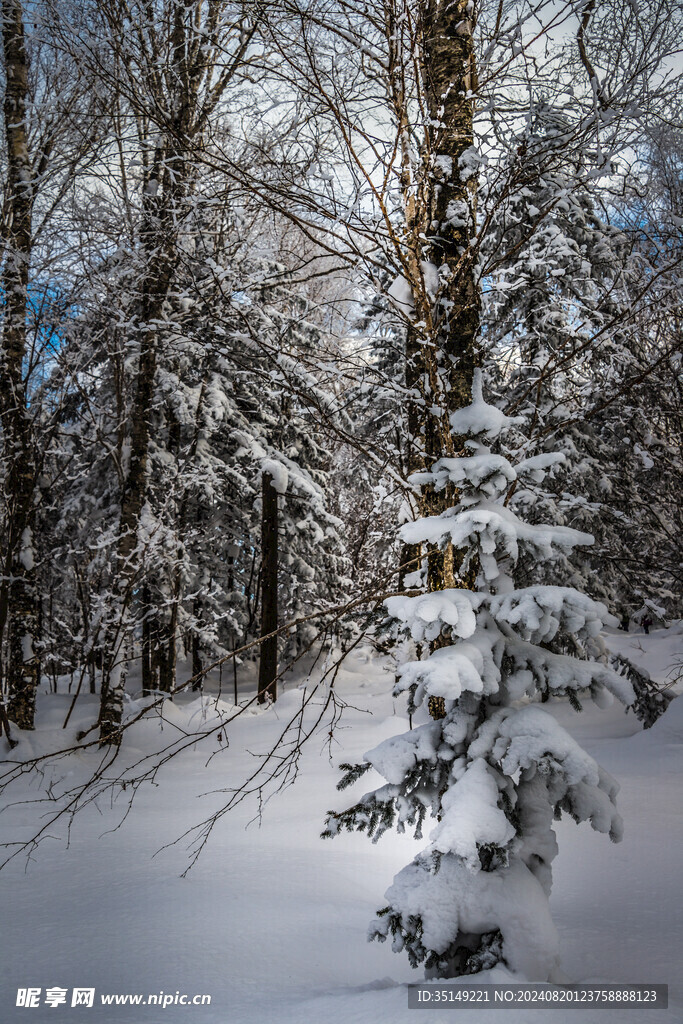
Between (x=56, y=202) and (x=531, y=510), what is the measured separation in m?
8.48

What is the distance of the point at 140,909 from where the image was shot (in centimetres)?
405

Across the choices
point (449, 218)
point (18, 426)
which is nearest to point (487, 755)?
point (449, 218)

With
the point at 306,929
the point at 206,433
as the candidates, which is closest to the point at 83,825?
the point at 306,929

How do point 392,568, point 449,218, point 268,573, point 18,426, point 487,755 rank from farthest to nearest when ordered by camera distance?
point 268,573
point 18,426
point 392,568
point 449,218
point 487,755

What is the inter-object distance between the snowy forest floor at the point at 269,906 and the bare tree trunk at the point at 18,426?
1.12 metres

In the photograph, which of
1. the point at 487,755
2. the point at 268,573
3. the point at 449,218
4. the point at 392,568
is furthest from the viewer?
the point at 268,573

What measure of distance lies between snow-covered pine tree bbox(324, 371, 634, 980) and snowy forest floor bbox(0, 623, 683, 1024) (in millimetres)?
240

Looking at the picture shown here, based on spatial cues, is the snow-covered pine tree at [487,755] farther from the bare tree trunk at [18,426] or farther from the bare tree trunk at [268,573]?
the bare tree trunk at [268,573]

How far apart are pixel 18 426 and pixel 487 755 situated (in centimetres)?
762

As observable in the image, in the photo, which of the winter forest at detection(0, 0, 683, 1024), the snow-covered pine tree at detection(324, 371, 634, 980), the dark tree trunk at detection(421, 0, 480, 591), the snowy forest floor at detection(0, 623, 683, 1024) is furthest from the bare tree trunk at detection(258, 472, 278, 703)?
the snow-covered pine tree at detection(324, 371, 634, 980)

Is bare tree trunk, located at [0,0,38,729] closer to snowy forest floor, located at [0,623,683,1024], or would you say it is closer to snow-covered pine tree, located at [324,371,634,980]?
snowy forest floor, located at [0,623,683,1024]

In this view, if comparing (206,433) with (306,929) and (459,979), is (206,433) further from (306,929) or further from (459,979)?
(459,979)

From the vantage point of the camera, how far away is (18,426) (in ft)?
26.5

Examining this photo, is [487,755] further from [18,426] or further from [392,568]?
[18,426]
